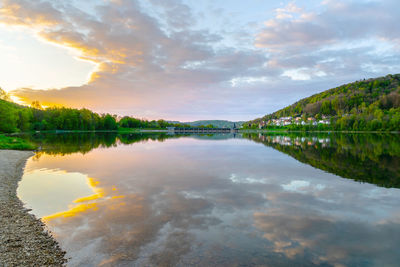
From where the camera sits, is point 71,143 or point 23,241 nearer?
point 23,241

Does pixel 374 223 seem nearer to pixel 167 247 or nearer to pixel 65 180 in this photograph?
pixel 167 247

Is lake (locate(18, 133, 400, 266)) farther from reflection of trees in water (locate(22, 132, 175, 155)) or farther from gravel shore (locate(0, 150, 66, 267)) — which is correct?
reflection of trees in water (locate(22, 132, 175, 155))

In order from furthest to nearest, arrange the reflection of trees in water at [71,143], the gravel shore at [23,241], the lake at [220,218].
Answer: the reflection of trees in water at [71,143] → the lake at [220,218] → the gravel shore at [23,241]

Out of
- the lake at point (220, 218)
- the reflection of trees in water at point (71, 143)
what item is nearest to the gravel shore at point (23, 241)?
the lake at point (220, 218)

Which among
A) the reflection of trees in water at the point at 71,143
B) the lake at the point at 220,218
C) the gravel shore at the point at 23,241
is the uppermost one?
the reflection of trees in water at the point at 71,143

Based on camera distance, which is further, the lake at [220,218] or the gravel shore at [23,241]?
the lake at [220,218]

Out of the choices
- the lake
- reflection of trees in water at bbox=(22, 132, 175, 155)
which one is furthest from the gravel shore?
reflection of trees in water at bbox=(22, 132, 175, 155)

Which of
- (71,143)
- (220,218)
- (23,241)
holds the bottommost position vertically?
(220,218)

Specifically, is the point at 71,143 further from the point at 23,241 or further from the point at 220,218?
the point at 220,218

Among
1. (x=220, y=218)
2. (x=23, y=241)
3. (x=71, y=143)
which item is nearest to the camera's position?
(x=23, y=241)

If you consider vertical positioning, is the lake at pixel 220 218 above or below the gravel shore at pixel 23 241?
below

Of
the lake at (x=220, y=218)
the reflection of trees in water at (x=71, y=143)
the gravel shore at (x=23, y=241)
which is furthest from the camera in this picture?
the reflection of trees in water at (x=71, y=143)

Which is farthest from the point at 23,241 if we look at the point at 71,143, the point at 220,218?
the point at 71,143

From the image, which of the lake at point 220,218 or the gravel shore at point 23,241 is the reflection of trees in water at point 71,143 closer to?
the lake at point 220,218
